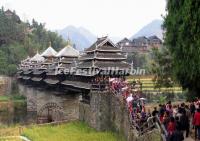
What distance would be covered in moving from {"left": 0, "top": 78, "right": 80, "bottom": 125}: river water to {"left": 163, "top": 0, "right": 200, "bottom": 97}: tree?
74.3 ft

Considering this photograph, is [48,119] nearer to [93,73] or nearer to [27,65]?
[93,73]

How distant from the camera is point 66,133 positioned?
33.8m

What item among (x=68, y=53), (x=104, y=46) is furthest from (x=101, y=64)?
(x=68, y=53)

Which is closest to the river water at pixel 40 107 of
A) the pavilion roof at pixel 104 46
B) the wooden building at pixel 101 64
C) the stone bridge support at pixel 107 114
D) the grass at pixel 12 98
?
the grass at pixel 12 98

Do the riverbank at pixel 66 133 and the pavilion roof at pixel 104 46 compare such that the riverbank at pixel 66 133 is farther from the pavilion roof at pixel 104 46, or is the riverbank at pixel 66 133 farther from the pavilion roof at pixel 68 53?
the pavilion roof at pixel 68 53

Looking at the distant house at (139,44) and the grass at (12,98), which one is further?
the distant house at (139,44)

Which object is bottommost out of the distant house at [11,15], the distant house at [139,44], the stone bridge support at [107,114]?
the stone bridge support at [107,114]

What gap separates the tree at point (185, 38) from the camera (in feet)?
71.8

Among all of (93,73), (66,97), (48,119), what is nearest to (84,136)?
(93,73)

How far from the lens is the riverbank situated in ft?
102

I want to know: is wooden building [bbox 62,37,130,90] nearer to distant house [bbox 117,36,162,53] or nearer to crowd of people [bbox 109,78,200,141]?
crowd of people [bbox 109,78,200,141]

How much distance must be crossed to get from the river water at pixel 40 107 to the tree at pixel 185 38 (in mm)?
22640

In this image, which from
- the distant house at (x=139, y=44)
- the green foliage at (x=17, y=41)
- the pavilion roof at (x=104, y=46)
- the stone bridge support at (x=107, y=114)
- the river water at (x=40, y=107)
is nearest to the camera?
the stone bridge support at (x=107, y=114)

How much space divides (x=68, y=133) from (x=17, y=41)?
7335cm
